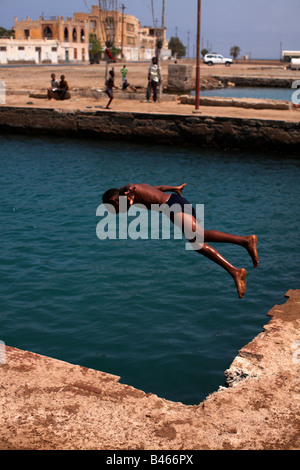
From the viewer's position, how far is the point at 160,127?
65.8 ft

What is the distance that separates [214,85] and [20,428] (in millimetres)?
40883

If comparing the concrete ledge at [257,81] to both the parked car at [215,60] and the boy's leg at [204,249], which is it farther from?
the boy's leg at [204,249]

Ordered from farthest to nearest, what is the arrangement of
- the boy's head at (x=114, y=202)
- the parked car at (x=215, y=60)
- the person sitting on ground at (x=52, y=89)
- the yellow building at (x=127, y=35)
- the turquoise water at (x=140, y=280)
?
1. the yellow building at (x=127, y=35)
2. the parked car at (x=215, y=60)
3. the person sitting on ground at (x=52, y=89)
4. the turquoise water at (x=140, y=280)
5. the boy's head at (x=114, y=202)

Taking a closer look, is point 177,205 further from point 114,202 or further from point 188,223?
point 114,202

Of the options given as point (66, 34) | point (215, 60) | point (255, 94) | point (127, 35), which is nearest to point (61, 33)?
point (66, 34)

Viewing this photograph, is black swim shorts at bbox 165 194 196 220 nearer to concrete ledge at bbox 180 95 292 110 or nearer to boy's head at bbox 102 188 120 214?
boy's head at bbox 102 188 120 214

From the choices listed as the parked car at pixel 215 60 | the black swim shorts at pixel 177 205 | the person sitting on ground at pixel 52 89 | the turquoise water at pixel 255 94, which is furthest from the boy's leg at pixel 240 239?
the parked car at pixel 215 60

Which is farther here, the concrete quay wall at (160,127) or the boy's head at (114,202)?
the concrete quay wall at (160,127)

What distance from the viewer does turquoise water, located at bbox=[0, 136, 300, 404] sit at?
651cm

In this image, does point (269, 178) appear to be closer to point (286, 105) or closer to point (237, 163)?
point (237, 163)

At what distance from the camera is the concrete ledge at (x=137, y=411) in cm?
376

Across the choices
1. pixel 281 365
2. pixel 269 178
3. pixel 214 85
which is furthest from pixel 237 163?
pixel 214 85

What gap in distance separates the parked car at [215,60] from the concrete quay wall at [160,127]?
200 feet

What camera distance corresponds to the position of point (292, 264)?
9297 mm
